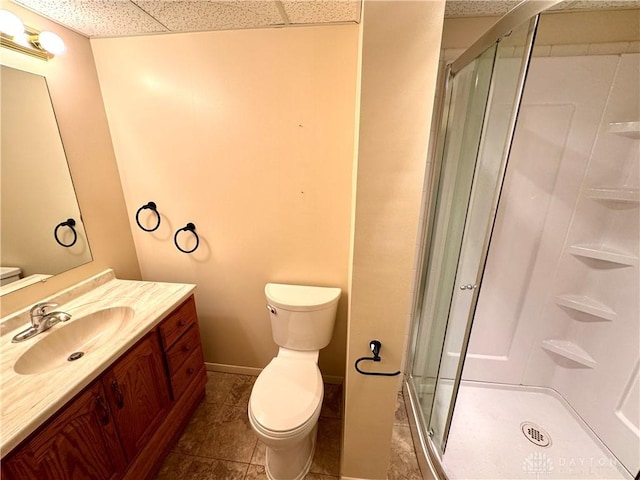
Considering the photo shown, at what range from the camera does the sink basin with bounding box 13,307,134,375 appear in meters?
1.06

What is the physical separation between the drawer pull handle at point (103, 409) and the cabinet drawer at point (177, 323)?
335 millimetres

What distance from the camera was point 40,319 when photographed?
3.77 feet

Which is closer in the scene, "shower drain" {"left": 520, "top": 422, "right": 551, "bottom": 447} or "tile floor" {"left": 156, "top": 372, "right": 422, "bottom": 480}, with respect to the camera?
"tile floor" {"left": 156, "top": 372, "right": 422, "bottom": 480}

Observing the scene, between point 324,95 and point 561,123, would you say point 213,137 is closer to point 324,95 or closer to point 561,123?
point 324,95

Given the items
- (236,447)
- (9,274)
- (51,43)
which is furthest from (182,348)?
(51,43)

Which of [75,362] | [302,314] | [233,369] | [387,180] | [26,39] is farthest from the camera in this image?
[233,369]

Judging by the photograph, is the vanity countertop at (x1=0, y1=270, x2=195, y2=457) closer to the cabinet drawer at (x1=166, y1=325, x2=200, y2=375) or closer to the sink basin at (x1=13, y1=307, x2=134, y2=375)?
the sink basin at (x1=13, y1=307, x2=134, y2=375)

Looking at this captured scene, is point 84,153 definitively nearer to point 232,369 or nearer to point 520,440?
point 232,369

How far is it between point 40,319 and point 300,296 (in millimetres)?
1200

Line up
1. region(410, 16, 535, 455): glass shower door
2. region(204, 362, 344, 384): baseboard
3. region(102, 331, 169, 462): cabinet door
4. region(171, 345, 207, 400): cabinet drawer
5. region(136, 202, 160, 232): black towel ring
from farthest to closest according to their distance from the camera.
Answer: region(204, 362, 344, 384): baseboard
region(136, 202, 160, 232): black towel ring
region(171, 345, 207, 400): cabinet drawer
region(102, 331, 169, 462): cabinet door
region(410, 16, 535, 455): glass shower door

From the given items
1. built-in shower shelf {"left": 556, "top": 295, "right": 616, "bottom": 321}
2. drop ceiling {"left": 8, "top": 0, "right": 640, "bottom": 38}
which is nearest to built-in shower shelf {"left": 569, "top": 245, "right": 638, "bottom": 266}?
built-in shower shelf {"left": 556, "top": 295, "right": 616, "bottom": 321}

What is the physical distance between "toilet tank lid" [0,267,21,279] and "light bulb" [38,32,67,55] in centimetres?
101

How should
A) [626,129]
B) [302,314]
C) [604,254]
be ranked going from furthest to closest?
[302,314], [604,254], [626,129]

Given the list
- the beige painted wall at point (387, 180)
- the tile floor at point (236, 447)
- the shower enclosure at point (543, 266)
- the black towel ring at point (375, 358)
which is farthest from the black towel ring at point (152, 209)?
the shower enclosure at point (543, 266)
